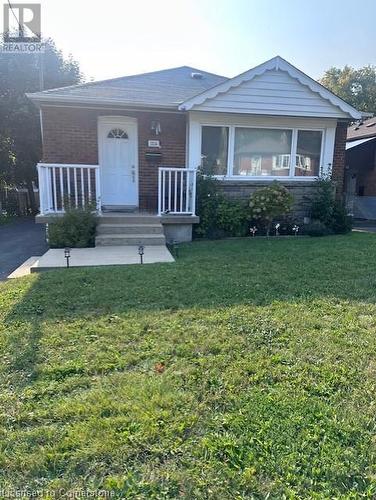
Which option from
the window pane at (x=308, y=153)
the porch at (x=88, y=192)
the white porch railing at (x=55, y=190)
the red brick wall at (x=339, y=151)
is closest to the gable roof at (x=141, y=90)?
the porch at (x=88, y=192)

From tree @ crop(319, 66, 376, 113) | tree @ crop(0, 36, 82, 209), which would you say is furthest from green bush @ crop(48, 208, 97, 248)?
tree @ crop(319, 66, 376, 113)

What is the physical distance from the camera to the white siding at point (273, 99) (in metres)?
8.32

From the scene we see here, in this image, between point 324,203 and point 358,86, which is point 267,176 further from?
point 358,86

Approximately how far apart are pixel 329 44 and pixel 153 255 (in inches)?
517

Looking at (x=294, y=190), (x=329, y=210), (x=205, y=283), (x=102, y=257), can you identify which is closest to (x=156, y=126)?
(x=294, y=190)

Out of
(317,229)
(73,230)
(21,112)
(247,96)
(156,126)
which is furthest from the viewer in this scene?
(21,112)

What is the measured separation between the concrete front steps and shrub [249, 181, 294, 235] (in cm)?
228

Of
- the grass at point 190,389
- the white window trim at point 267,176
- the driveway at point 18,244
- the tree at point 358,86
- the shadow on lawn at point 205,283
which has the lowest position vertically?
the driveway at point 18,244

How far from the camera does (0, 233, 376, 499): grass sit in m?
1.78

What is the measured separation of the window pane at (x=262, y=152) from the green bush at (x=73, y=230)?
13.2 feet

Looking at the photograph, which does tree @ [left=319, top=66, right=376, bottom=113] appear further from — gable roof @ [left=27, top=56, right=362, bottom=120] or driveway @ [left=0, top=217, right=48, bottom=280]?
driveway @ [left=0, top=217, right=48, bottom=280]

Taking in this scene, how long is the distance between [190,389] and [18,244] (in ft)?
25.0

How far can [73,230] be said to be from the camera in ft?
23.3

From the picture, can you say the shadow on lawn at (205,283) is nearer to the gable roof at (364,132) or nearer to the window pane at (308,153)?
the window pane at (308,153)
